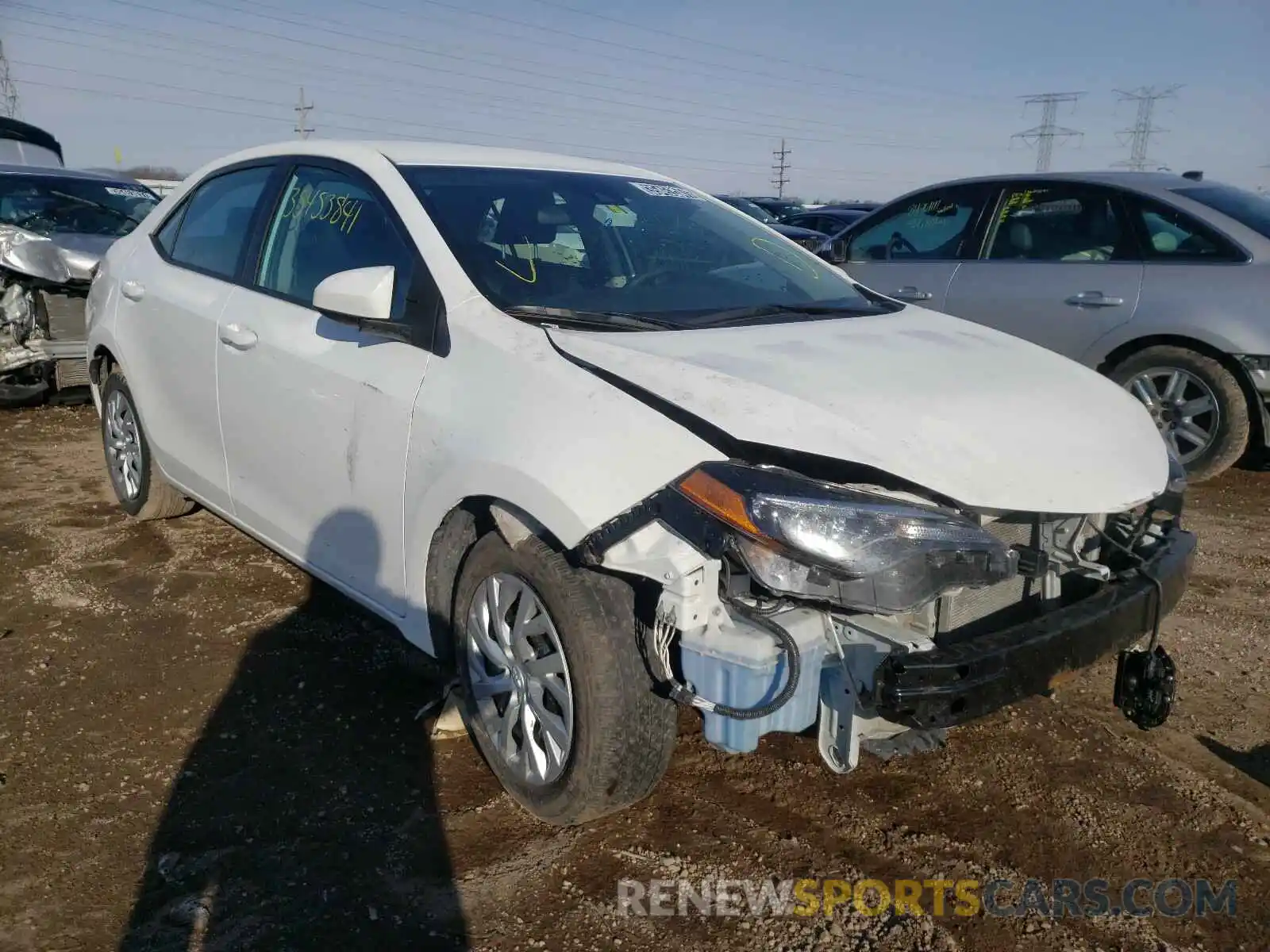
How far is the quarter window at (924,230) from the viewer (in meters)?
6.71

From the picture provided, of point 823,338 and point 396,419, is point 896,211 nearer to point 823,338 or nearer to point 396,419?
point 823,338

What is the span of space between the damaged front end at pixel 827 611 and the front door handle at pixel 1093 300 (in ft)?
13.0

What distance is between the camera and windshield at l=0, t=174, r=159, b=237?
7.46 metres

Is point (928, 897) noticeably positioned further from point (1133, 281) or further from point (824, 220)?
point (824, 220)

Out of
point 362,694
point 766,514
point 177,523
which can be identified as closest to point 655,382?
point 766,514

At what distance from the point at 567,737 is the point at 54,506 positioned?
4019mm

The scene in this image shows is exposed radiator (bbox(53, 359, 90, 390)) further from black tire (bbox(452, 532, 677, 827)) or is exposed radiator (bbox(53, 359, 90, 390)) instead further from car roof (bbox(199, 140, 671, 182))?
black tire (bbox(452, 532, 677, 827))

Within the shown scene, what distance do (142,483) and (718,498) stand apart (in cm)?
357

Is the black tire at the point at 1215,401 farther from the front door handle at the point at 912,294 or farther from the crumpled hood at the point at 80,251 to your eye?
the crumpled hood at the point at 80,251

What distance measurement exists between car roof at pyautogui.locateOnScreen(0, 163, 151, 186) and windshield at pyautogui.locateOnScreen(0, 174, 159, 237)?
3 centimetres

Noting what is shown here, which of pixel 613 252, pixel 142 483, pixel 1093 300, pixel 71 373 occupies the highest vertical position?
pixel 613 252

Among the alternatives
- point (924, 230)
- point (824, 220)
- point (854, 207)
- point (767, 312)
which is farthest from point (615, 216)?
point (854, 207)

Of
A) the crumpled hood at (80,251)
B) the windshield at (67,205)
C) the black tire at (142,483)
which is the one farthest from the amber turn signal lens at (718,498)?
the windshield at (67,205)

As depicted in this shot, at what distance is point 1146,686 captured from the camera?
106 inches
